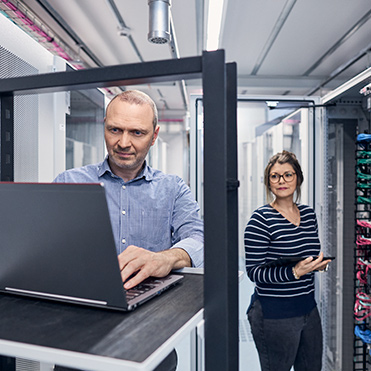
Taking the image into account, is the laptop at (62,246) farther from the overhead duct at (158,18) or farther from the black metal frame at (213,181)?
the overhead duct at (158,18)

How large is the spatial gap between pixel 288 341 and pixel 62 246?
4.79ft

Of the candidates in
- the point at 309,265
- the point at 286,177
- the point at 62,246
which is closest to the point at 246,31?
the point at 286,177

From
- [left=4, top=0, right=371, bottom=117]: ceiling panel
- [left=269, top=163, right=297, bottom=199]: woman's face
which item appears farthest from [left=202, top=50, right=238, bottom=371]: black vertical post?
[left=4, top=0, right=371, bottom=117]: ceiling panel

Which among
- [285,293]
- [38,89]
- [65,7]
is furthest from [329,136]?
[65,7]

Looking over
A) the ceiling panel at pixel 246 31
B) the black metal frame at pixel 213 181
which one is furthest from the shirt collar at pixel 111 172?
the ceiling panel at pixel 246 31

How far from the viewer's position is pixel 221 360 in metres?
0.49

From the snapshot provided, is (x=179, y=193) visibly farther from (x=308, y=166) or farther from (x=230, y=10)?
(x=230, y=10)

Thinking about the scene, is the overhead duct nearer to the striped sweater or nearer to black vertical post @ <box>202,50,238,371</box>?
the striped sweater

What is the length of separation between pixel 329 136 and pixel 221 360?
193 cm

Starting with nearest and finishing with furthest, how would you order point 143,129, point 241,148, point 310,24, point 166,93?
point 143,129 < point 310,24 < point 241,148 < point 166,93

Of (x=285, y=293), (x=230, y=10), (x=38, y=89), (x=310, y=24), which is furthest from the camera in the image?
(x=310, y=24)

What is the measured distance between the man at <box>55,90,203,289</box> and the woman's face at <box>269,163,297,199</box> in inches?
30.7

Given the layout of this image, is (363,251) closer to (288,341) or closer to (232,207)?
(288,341)

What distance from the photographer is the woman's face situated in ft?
6.02
